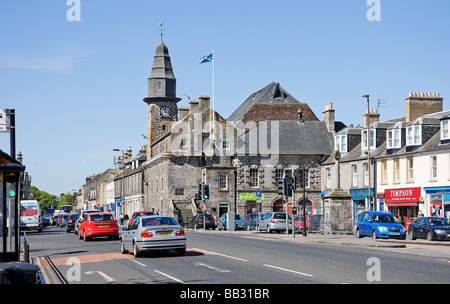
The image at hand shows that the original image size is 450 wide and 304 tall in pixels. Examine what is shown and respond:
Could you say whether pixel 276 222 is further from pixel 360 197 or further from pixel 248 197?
pixel 248 197

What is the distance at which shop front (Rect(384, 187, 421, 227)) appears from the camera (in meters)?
44.9

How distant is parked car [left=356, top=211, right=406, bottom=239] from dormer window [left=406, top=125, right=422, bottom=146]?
14294 millimetres

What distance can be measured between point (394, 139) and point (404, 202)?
554 cm

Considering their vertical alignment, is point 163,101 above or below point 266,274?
above

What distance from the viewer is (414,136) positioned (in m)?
46.0

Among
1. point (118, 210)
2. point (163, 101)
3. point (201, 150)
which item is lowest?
point (118, 210)

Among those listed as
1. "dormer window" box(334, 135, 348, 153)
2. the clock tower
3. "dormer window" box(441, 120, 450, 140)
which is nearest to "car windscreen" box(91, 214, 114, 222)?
"dormer window" box(441, 120, 450, 140)

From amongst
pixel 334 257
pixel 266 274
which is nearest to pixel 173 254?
pixel 334 257

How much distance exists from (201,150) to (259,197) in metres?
9.47

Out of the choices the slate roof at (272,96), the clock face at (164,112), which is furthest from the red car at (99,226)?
the clock face at (164,112)

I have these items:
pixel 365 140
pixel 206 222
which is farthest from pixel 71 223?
pixel 365 140
